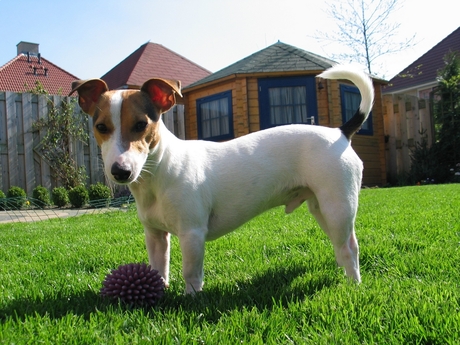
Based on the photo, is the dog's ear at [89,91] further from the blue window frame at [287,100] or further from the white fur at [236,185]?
the blue window frame at [287,100]

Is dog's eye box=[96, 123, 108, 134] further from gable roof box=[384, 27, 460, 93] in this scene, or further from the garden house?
gable roof box=[384, 27, 460, 93]

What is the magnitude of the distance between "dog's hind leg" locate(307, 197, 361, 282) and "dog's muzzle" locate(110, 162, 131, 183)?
1209mm

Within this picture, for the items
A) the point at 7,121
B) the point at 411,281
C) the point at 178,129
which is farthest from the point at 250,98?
the point at 411,281

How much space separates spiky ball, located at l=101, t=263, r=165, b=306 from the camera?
2.23 metres

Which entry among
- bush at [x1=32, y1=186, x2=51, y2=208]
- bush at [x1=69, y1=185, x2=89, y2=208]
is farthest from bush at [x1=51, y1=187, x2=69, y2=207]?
bush at [x1=69, y1=185, x2=89, y2=208]

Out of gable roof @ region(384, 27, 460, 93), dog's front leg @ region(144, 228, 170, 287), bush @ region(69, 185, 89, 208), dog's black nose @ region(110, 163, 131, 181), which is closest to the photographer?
dog's black nose @ region(110, 163, 131, 181)

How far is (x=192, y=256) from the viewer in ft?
7.73

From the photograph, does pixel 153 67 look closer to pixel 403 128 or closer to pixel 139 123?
pixel 403 128

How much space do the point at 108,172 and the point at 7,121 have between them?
8.55 meters

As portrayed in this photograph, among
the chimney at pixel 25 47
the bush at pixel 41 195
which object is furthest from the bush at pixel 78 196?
the chimney at pixel 25 47

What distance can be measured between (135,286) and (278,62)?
11.6 meters

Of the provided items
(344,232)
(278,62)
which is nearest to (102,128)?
(344,232)

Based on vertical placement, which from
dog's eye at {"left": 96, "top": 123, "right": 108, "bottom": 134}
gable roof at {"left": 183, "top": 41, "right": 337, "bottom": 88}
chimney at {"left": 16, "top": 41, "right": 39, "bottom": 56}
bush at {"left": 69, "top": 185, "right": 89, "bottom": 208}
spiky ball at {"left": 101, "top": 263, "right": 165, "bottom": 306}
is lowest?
spiky ball at {"left": 101, "top": 263, "right": 165, "bottom": 306}

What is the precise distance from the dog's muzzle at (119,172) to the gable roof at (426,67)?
20.4 metres
